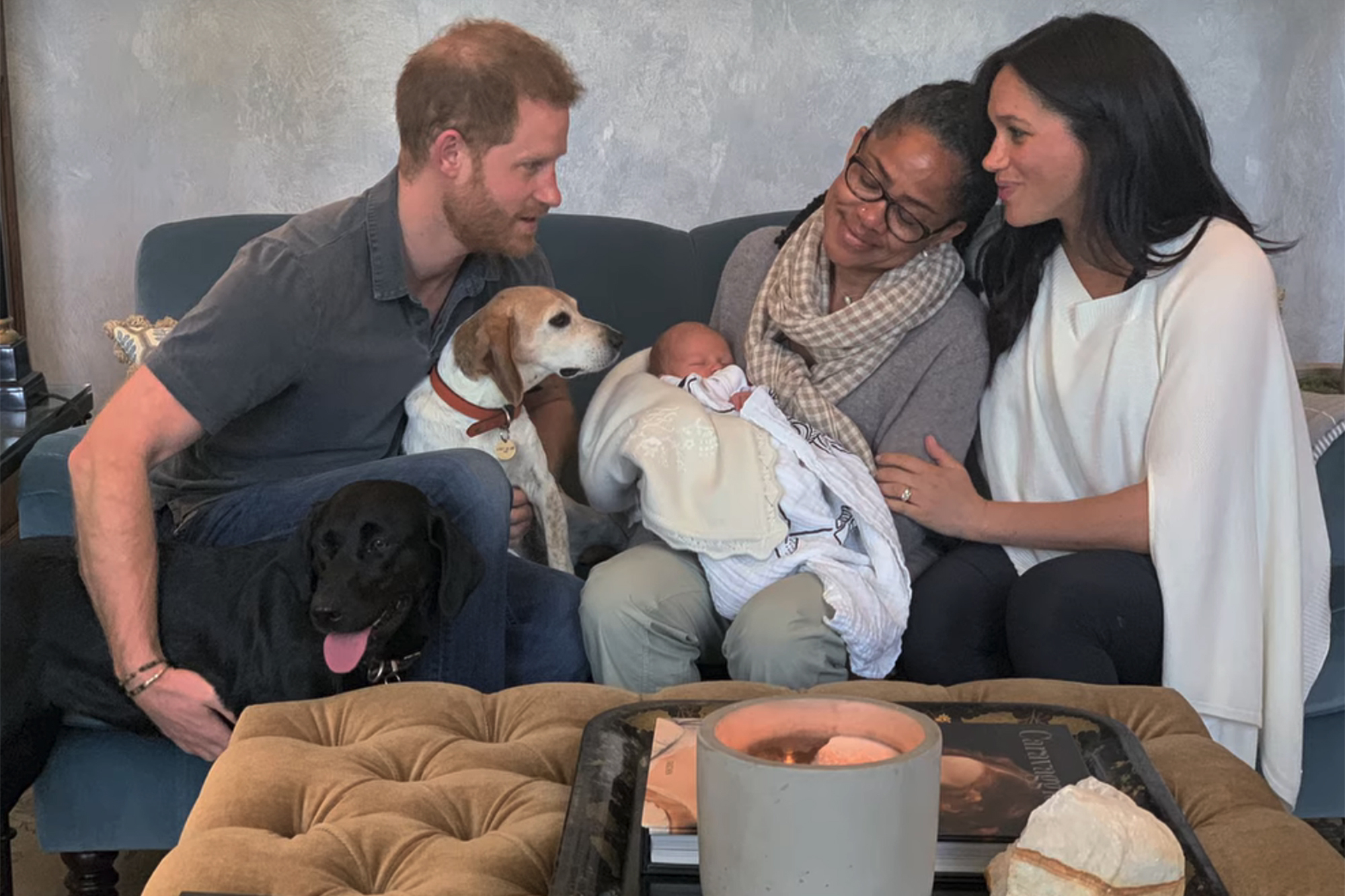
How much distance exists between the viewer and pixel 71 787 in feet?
5.31

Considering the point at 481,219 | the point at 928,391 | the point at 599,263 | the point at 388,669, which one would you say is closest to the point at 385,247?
the point at 481,219

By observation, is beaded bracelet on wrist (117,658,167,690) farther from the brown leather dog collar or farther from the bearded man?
the brown leather dog collar

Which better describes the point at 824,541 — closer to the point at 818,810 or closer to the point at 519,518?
the point at 519,518

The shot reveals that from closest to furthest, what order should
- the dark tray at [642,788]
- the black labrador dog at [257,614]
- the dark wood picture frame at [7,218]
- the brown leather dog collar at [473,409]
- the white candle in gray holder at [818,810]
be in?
the white candle in gray holder at [818,810]
the dark tray at [642,788]
the black labrador dog at [257,614]
the brown leather dog collar at [473,409]
the dark wood picture frame at [7,218]

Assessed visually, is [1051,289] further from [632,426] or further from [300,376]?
[300,376]

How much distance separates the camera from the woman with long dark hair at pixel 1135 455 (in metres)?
1.61

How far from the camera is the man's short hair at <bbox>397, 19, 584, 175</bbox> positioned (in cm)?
167

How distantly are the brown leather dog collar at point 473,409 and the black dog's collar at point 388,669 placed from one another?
14.3 inches

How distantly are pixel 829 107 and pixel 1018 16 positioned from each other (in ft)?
1.48

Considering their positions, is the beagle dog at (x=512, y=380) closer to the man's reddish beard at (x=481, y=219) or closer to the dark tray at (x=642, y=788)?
the man's reddish beard at (x=481, y=219)

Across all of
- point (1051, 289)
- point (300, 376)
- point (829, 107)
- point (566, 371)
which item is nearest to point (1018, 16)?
point (829, 107)

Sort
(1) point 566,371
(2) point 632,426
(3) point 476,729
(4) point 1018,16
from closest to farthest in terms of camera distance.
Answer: (3) point 476,729, (2) point 632,426, (1) point 566,371, (4) point 1018,16

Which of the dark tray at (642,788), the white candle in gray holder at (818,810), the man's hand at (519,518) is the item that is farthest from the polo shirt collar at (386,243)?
the white candle in gray holder at (818,810)

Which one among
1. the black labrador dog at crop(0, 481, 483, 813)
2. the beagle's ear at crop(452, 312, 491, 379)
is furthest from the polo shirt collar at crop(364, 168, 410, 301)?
the black labrador dog at crop(0, 481, 483, 813)
